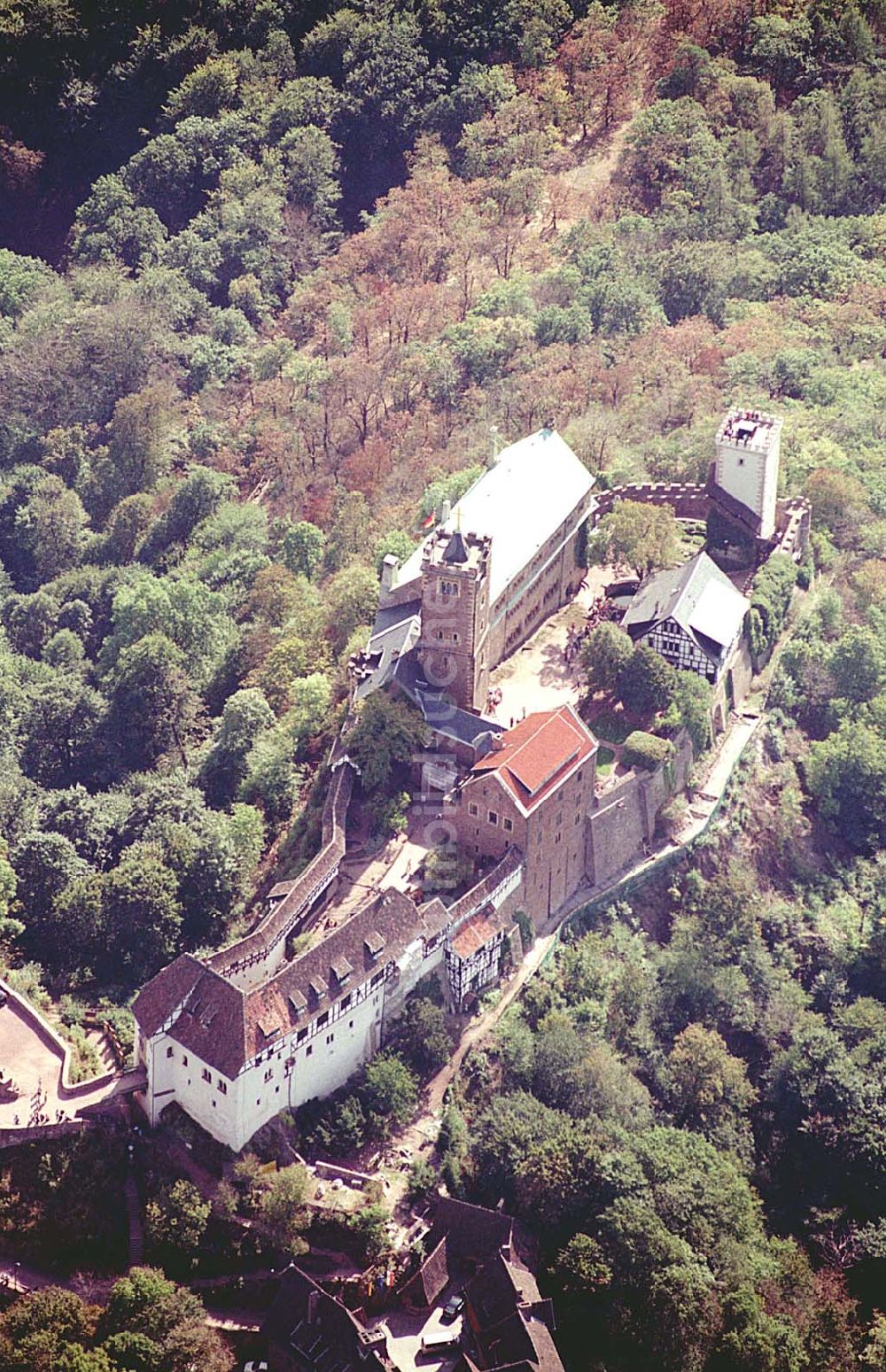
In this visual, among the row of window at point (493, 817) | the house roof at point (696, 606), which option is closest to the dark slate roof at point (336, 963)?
the row of window at point (493, 817)

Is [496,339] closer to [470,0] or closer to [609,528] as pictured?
[609,528]

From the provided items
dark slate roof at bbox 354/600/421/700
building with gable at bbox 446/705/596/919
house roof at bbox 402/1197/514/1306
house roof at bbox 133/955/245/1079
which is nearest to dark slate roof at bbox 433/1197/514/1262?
house roof at bbox 402/1197/514/1306

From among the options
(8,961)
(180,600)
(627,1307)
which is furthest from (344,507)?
(627,1307)

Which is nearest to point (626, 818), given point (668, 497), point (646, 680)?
point (646, 680)

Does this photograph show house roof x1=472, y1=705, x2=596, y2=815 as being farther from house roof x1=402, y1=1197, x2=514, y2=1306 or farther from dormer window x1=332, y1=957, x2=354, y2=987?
house roof x1=402, y1=1197, x2=514, y2=1306

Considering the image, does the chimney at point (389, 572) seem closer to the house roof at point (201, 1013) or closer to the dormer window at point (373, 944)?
the dormer window at point (373, 944)

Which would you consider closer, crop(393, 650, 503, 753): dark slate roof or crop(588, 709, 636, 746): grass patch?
crop(393, 650, 503, 753): dark slate roof

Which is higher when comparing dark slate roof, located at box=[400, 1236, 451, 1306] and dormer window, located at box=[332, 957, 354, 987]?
dormer window, located at box=[332, 957, 354, 987]
